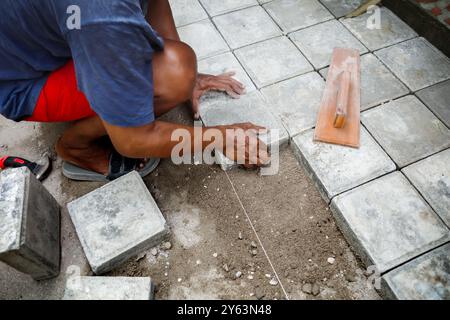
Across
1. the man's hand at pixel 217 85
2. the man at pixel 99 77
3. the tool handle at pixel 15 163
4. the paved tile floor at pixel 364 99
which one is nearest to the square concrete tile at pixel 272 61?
the paved tile floor at pixel 364 99

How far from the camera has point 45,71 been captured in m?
1.72

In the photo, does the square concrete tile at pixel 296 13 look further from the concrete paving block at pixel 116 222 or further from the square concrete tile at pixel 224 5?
the concrete paving block at pixel 116 222

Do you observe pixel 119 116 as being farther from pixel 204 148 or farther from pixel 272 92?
pixel 272 92

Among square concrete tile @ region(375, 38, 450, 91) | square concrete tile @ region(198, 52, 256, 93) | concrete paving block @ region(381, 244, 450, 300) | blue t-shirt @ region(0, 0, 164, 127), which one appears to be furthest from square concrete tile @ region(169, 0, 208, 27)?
concrete paving block @ region(381, 244, 450, 300)

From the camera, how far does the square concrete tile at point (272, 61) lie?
8.23 ft

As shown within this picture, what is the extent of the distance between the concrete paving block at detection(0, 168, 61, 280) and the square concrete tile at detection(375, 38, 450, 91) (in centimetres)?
253

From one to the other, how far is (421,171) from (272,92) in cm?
109

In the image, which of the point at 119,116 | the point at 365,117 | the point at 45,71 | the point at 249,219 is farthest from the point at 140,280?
the point at 365,117

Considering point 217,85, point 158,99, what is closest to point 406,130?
point 217,85

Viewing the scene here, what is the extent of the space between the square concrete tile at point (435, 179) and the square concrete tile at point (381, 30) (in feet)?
3.47

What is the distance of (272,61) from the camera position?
8.52 feet

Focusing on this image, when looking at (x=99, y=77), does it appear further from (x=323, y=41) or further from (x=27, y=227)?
(x=323, y=41)

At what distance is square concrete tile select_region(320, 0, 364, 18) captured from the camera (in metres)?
2.88

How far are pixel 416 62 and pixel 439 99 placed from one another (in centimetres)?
38
